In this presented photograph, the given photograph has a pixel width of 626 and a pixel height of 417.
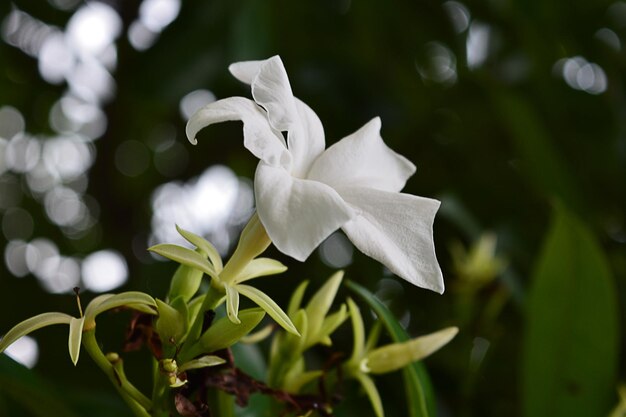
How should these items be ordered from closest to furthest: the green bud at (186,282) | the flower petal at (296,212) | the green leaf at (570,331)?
1. the flower petal at (296,212)
2. the green bud at (186,282)
3. the green leaf at (570,331)

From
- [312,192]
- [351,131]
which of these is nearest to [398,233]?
[312,192]

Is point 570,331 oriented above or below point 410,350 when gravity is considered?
below

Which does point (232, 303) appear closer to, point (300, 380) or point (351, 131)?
point (300, 380)

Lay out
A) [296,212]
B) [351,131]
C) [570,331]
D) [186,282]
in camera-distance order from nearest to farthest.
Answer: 1. [296,212]
2. [186,282]
3. [570,331]
4. [351,131]

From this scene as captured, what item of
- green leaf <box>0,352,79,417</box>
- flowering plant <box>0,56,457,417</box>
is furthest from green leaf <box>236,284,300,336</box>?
green leaf <box>0,352,79,417</box>

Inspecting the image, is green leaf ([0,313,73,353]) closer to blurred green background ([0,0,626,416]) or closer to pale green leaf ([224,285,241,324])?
pale green leaf ([224,285,241,324])

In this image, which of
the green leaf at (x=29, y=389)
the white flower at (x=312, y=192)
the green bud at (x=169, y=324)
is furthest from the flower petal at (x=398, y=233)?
the green leaf at (x=29, y=389)

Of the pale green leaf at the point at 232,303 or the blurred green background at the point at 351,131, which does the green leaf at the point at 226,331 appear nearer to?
the pale green leaf at the point at 232,303
